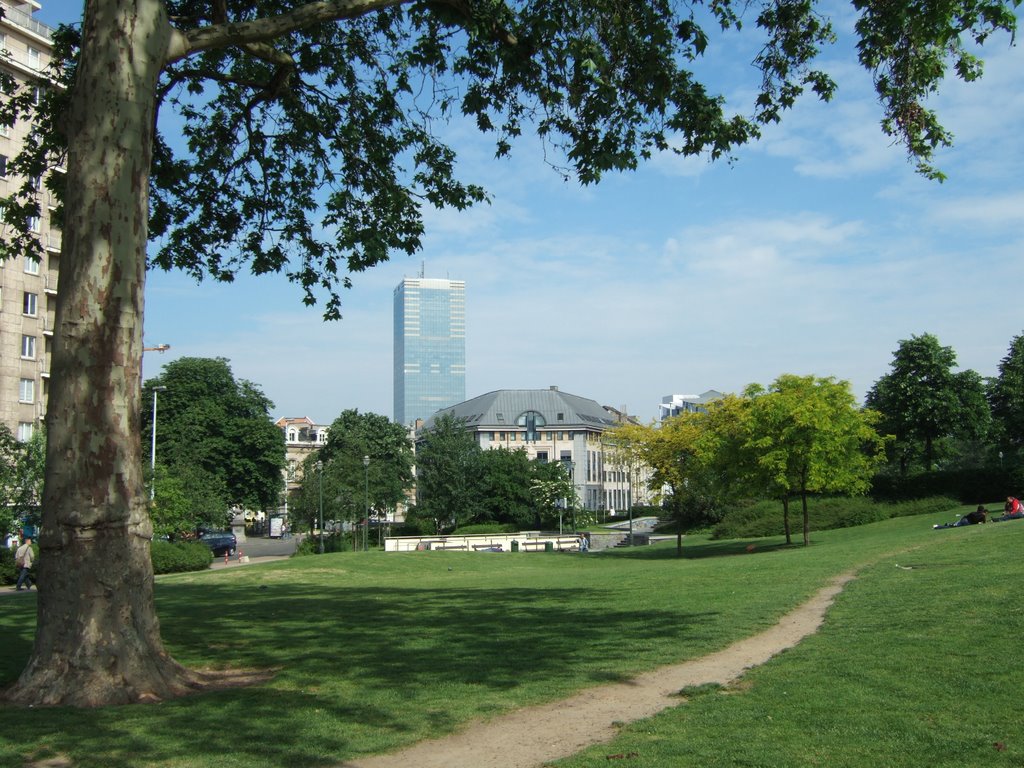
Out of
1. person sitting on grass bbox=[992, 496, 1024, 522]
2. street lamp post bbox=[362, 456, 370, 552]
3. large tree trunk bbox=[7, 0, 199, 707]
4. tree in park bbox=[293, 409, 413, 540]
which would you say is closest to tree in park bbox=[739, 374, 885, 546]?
person sitting on grass bbox=[992, 496, 1024, 522]

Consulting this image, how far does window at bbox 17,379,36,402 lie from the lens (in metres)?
54.3

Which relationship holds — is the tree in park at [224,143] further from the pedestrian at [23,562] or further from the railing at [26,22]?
the railing at [26,22]

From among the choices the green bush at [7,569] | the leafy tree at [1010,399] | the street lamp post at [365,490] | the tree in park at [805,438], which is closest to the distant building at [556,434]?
the leafy tree at [1010,399]

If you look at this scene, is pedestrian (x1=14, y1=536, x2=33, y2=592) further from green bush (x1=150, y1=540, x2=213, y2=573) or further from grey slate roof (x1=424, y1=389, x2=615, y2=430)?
grey slate roof (x1=424, y1=389, x2=615, y2=430)

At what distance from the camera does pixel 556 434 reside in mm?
119750

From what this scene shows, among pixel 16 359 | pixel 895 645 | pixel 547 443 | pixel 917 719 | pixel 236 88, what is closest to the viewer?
pixel 917 719

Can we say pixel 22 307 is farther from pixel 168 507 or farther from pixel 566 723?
pixel 566 723

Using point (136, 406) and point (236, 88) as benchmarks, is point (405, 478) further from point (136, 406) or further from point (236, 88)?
point (136, 406)

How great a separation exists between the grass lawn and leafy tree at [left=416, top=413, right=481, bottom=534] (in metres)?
56.7

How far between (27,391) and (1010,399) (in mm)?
67242

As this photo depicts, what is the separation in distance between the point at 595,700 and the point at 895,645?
3874mm

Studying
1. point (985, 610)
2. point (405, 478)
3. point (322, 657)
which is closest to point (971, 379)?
point (405, 478)

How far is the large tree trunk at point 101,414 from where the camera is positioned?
8594mm

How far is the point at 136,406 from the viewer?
8.98m
